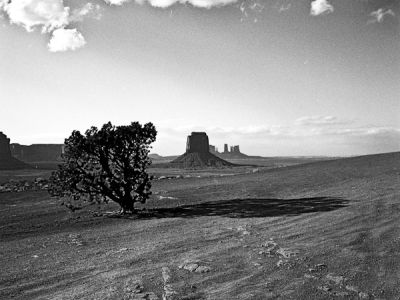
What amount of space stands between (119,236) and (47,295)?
7714 millimetres

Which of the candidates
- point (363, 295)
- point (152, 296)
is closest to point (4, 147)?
point (152, 296)

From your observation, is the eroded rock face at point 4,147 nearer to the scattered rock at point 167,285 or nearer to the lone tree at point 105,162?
the lone tree at point 105,162

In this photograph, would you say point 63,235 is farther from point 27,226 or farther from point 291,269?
point 291,269

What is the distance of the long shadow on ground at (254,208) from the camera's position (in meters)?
20.8

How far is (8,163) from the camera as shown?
480 ft

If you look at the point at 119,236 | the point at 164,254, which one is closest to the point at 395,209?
the point at 164,254

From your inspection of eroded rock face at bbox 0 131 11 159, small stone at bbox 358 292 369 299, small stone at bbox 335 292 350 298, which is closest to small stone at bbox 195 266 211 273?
small stone at bbox 335 292 350 298

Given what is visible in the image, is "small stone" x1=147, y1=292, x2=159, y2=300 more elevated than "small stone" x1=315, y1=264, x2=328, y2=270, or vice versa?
"small stone" x1=315, y1=264, x2=328, y2=270

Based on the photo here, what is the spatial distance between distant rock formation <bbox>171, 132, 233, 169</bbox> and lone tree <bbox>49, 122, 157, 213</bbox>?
127118mm

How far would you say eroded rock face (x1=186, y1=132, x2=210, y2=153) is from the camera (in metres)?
182

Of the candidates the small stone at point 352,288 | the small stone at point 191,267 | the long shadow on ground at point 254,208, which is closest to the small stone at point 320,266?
the small stone at point 352,288

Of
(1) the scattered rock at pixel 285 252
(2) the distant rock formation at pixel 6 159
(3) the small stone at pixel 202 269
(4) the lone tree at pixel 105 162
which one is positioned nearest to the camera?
(3) the small stone at pixel 202 269

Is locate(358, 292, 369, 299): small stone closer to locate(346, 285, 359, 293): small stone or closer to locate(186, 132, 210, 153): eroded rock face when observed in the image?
locate(346, 285, 359, 293): small stone

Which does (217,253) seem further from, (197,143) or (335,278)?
(197,143)
